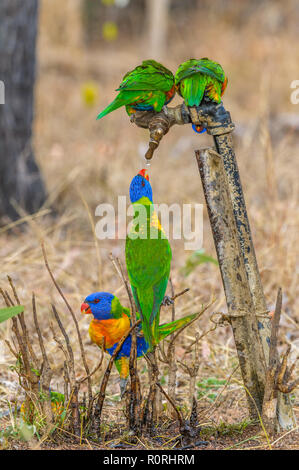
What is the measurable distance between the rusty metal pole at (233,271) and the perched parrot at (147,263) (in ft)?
0.46

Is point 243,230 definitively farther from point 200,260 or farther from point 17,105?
point 17,105

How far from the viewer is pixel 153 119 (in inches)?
50.2

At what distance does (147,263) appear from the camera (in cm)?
117

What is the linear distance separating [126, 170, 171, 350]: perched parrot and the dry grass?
35cm

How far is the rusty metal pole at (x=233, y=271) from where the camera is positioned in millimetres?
1226

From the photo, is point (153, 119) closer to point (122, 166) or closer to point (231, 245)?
point (231, 245)

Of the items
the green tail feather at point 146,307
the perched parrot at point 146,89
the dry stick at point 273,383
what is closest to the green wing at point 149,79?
the perched parrot at point 146,89

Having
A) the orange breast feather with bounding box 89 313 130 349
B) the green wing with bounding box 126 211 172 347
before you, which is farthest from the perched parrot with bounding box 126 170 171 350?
the orange breast feather with bounding box 89 313 130 349

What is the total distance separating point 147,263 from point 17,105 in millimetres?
2390

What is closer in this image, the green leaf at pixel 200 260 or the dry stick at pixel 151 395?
the dry stick at pixel 151 395

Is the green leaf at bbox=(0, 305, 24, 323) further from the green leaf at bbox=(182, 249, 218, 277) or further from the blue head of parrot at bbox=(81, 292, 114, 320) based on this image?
the green leaf at bbox=(182, 249, 218, 277)

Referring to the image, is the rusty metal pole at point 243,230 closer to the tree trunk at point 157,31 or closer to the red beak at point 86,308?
the red beak at point 86,308
